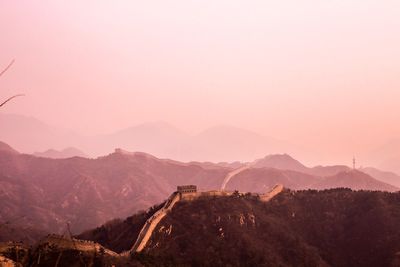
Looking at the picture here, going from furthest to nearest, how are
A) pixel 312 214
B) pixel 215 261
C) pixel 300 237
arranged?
pixel 312 214 < pixel 300 237 < pixel 215 261

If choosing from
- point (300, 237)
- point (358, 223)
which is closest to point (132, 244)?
point (300, 237)

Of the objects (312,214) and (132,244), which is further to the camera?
(312,214)

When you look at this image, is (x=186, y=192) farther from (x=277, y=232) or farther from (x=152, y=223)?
(x=277, y=232)

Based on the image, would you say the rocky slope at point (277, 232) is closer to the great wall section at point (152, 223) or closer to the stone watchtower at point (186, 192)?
the great wall section at point (152, 223)

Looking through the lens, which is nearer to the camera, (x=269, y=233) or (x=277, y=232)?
(x=269, y=233)

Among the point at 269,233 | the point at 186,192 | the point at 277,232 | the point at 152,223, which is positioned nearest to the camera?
the point at 152,223

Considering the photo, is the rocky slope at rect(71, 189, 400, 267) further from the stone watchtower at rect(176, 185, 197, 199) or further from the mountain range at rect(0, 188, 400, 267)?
the stone watchtower at rect(176, 185, 197, 199)

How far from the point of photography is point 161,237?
8656cm

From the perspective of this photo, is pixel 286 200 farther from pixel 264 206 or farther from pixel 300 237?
pixel 300 237

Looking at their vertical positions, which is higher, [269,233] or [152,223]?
[152,223]

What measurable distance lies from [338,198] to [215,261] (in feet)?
163

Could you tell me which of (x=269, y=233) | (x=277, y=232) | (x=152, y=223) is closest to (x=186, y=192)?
(x=152, y=223)

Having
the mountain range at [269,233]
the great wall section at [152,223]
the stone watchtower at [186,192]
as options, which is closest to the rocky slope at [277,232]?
the mountain range at [269,233]

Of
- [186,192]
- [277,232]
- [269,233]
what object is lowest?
[269,233]
